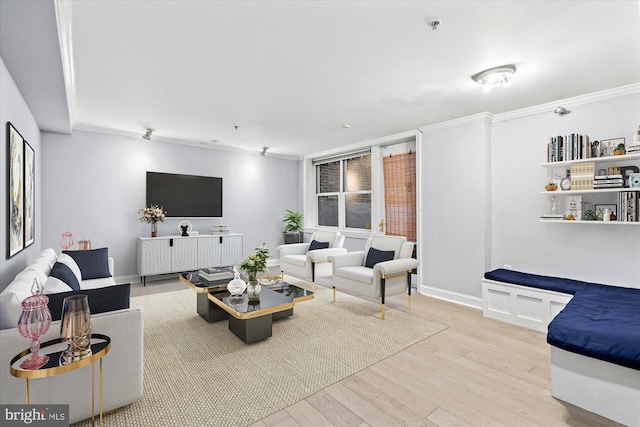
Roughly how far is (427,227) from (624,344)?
Result: 2.89 metres

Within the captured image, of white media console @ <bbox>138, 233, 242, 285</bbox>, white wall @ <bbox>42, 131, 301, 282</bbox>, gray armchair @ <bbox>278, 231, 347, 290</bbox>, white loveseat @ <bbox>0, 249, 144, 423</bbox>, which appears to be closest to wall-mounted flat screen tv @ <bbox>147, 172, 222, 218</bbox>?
white wall @ <bbox>42, 131, 301, 282</bbox>

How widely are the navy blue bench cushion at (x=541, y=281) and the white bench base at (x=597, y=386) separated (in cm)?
138

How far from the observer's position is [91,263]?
3664mm

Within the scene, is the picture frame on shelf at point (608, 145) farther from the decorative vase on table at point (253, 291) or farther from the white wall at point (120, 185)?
the white wall at point (120, 185)

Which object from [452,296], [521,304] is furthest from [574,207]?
[452,296]

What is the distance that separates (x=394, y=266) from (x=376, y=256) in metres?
0.54

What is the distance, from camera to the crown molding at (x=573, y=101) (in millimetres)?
3121

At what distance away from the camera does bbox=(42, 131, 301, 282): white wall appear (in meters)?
4.61

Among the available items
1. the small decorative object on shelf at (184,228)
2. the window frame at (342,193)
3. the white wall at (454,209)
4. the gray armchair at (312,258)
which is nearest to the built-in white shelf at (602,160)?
the white wall at (454,209)

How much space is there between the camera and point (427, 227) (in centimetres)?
463

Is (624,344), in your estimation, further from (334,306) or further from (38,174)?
(38,174)

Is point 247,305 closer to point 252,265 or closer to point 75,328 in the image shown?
point 252,265

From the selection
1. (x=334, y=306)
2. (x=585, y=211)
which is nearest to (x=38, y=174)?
(x=334, y=306)

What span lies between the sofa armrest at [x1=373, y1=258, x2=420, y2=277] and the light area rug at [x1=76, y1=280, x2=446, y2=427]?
53cm
